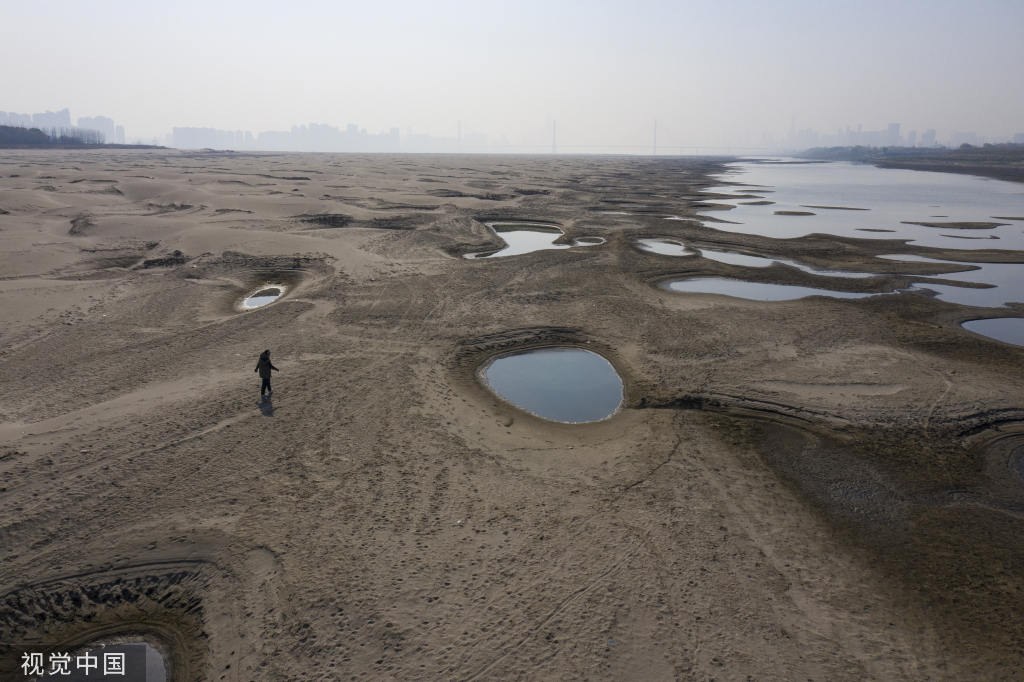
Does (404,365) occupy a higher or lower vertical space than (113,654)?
higher

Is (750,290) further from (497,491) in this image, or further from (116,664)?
(116,664)

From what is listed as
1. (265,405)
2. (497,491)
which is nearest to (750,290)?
(497,491)

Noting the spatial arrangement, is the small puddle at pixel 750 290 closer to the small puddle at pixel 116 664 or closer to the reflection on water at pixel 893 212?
the reflection on water at pixel 893 212

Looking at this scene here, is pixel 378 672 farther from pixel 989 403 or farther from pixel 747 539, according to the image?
pixel 989 403

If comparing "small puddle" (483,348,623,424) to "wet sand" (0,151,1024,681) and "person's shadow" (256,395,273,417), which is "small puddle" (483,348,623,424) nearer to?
"wet sand" (0,151,1024,681)

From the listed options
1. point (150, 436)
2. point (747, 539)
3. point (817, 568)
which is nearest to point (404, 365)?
point (150, 436)
